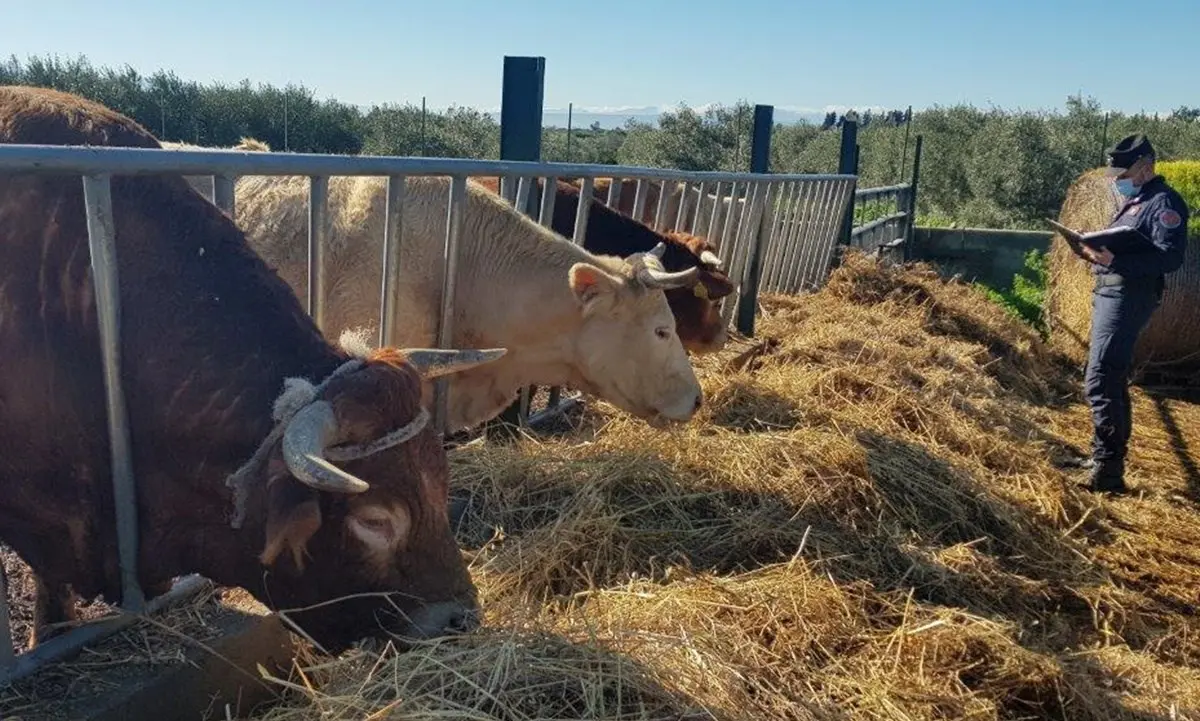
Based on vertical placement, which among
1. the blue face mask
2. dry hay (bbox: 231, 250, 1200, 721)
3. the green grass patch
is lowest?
dry hay (bbox: 231, 250, 1200, 721)

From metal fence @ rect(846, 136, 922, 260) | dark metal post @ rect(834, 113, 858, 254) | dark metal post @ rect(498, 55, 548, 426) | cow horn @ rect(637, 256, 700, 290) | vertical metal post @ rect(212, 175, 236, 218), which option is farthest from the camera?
metal fence @ rect(846, 136, 922, 260)

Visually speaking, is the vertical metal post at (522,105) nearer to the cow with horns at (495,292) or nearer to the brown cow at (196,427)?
the cow with horns at (495,292)

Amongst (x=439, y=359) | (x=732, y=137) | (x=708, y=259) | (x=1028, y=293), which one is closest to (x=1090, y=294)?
(x=1028, y=293)

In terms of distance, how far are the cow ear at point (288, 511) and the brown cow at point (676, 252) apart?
15.3ft

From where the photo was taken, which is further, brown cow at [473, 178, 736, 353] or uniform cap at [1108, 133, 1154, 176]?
brown cow at [473, 178, 736, 353]

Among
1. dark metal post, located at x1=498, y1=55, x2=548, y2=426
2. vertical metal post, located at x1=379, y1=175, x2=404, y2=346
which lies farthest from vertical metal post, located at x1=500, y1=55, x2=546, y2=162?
vertical metal post, located at x1=379, y1=175, x2=404, y2=346

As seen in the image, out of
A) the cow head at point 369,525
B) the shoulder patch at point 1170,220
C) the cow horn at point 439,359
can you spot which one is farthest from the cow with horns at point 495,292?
the shoulder patch at point 1170,220

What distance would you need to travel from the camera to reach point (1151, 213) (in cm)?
662

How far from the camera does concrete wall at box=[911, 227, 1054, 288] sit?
53.2 feet

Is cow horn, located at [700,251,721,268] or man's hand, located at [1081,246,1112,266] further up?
man's hand, located at [1081,246,1112,266]

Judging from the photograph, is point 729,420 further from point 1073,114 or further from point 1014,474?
point 1073,114

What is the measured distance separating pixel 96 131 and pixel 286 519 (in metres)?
1.64

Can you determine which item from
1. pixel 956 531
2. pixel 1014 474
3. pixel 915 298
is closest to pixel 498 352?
pixel 956 531

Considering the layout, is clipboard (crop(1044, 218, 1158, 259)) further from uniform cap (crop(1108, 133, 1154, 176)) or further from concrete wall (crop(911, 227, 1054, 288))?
concrete wall (crop(911, 227, 1054, 288))
